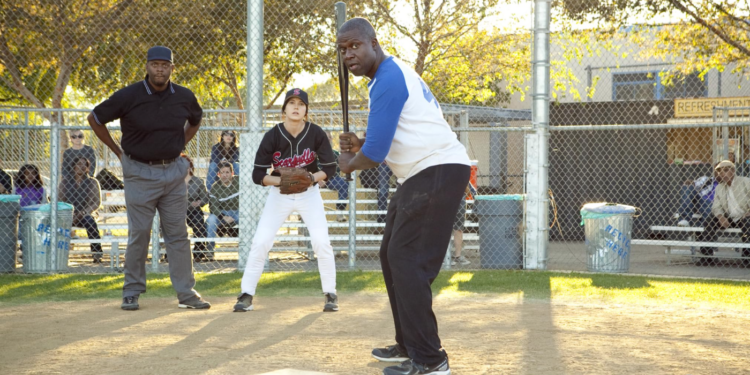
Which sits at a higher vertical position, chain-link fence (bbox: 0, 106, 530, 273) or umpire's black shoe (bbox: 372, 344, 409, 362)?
chain-link fence (bbox: 0, 106, 530, 273)

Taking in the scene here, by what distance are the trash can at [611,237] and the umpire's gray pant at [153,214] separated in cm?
506

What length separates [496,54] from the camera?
52.6 ft

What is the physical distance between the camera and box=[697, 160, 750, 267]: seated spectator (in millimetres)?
10633

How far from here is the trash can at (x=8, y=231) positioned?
9445 millimetres

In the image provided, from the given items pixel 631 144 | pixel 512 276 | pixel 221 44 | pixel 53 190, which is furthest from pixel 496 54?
pixel 53 190

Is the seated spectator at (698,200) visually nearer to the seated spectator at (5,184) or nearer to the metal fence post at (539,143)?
the metal fence post at (539,143)

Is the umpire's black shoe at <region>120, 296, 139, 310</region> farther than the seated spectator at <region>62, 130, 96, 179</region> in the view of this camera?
No

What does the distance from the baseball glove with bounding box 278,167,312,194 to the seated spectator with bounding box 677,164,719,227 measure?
6750 mm

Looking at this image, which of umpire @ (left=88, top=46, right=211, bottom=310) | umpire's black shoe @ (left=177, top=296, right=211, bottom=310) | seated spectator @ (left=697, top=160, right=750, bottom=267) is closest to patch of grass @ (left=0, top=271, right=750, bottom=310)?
umpire's black shoe @ (left=177, top=296, right=211, bottom=310)

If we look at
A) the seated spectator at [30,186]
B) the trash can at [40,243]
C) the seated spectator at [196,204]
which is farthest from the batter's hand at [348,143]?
the seated spectator at [30,186]

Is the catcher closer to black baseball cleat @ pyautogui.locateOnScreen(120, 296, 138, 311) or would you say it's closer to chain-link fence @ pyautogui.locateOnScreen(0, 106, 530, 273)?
black baseball cleat @ pyautogui.locateOnScreen(120, 296, 138, 311)

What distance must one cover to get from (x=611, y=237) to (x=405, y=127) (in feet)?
19.9

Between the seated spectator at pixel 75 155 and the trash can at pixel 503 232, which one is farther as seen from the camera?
the seated spectator at pixel 75 155

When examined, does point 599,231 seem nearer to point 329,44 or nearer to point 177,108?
point 177,108
